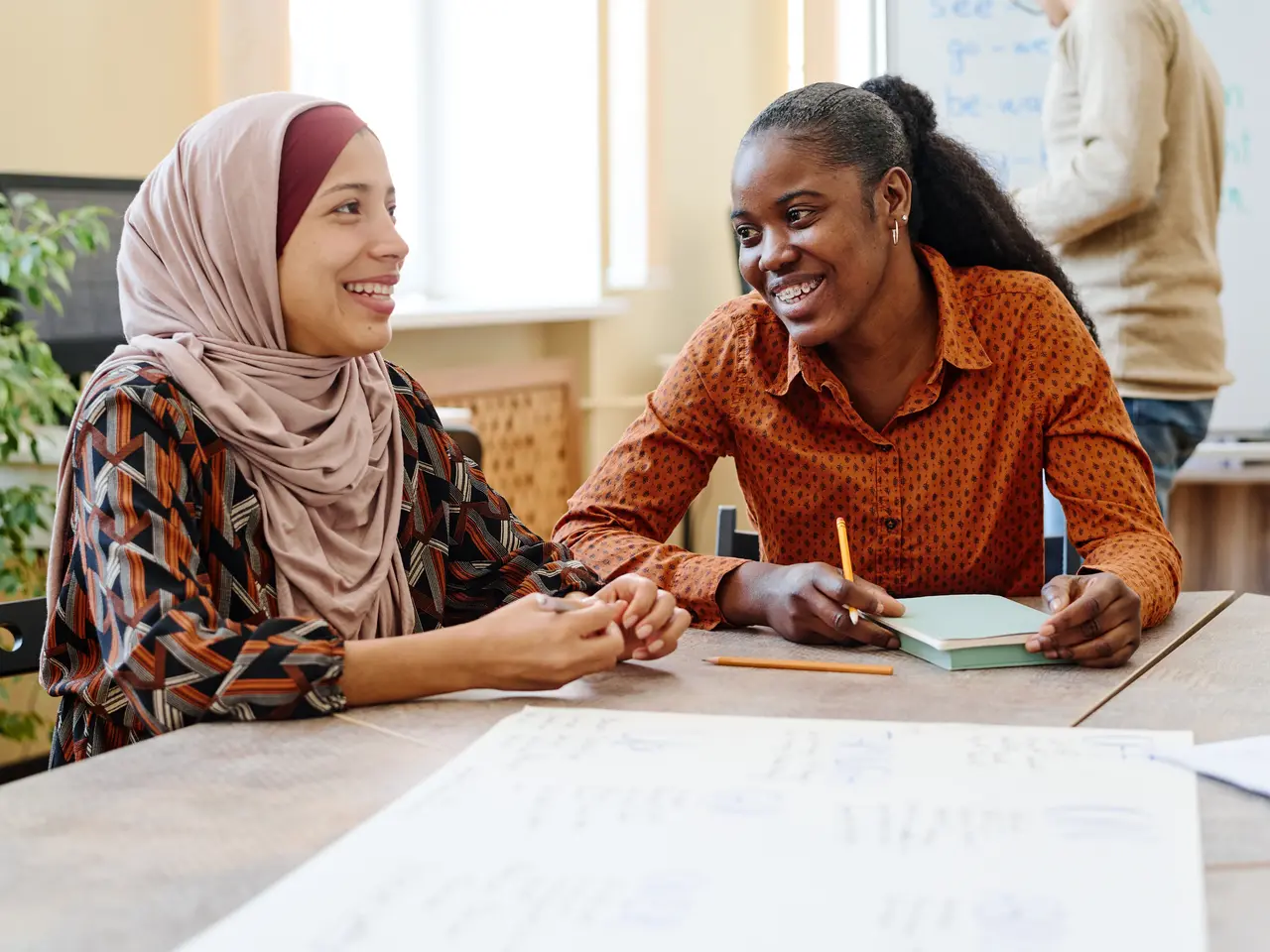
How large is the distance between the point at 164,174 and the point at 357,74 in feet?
7.64

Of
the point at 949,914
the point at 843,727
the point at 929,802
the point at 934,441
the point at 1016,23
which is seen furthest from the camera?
the point at 1016,23

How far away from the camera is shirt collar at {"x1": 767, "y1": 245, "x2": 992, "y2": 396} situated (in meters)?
1.72

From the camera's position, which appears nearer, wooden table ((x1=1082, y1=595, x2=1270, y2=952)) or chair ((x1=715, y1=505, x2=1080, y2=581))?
wooden table ((x1=1082, y1=595, x2=1270, y2=952))

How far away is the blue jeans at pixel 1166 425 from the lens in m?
2.83

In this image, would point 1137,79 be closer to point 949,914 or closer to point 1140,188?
point 1140,188

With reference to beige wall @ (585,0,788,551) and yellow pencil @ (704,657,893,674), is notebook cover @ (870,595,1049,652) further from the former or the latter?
beige wall @ (585,0,788,551)

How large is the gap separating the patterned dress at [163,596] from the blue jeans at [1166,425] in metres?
2.02

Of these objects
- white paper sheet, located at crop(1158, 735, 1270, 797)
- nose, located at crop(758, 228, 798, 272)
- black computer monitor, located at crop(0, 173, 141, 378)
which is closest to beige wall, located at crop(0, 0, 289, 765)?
black computer monitor, located at crop(0, 173, 141, 378)

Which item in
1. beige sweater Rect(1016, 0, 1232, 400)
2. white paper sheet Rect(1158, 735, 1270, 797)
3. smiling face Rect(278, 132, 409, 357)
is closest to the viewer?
white paper sheet Rect(1158, 735, 1270, 797)

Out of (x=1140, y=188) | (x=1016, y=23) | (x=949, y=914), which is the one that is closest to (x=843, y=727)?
(x=949, y=914)

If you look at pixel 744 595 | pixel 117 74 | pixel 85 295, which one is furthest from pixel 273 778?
pixel 117 74

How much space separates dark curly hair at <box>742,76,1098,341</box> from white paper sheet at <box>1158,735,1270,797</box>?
88cm

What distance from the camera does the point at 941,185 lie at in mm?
1844

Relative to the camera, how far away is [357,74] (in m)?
3.63
